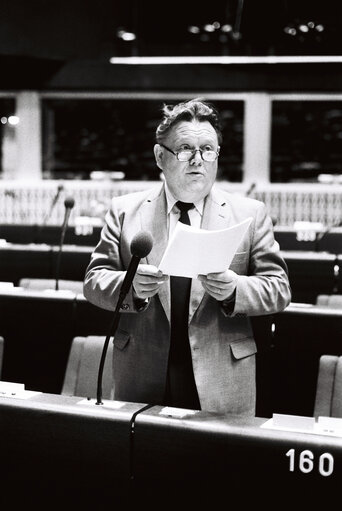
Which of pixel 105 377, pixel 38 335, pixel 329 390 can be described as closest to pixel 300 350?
pixel 329 390

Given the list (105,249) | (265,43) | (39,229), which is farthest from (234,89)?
(105,249)

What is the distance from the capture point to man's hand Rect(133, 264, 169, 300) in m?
1.82

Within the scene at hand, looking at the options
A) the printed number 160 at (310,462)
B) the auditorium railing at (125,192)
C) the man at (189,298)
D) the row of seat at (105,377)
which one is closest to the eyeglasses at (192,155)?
the man at (189,298)

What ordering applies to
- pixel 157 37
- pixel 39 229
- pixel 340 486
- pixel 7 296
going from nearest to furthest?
pixel 340 486
pixel 7 296
pixel 39 229
pixel 157 37

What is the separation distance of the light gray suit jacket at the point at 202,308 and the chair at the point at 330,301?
1.72 m

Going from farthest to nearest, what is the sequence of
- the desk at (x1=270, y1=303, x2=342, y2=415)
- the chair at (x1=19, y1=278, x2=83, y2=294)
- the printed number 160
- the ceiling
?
the ceiling < the chair at (x1=19, y1=278, x2=83, y2=294) < the desk at (x1=270, y1=303, x2=342, y2=415) < the printed number 160

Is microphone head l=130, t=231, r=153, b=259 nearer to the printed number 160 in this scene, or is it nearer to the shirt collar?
the shirt collar

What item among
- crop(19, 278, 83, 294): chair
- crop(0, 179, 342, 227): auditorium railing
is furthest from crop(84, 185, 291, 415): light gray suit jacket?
crop(0, 179, 342, 227): auditorium railing

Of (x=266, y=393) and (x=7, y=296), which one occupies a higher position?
(x=7, y=296)

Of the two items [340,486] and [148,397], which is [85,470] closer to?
[148,397]

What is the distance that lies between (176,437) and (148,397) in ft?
1.24

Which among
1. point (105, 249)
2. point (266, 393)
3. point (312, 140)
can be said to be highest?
point (312, 140)

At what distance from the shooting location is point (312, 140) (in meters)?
9.94

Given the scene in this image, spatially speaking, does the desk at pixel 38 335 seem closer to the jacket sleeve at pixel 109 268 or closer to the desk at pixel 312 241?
the jacket sleeve at pixel 109 268
